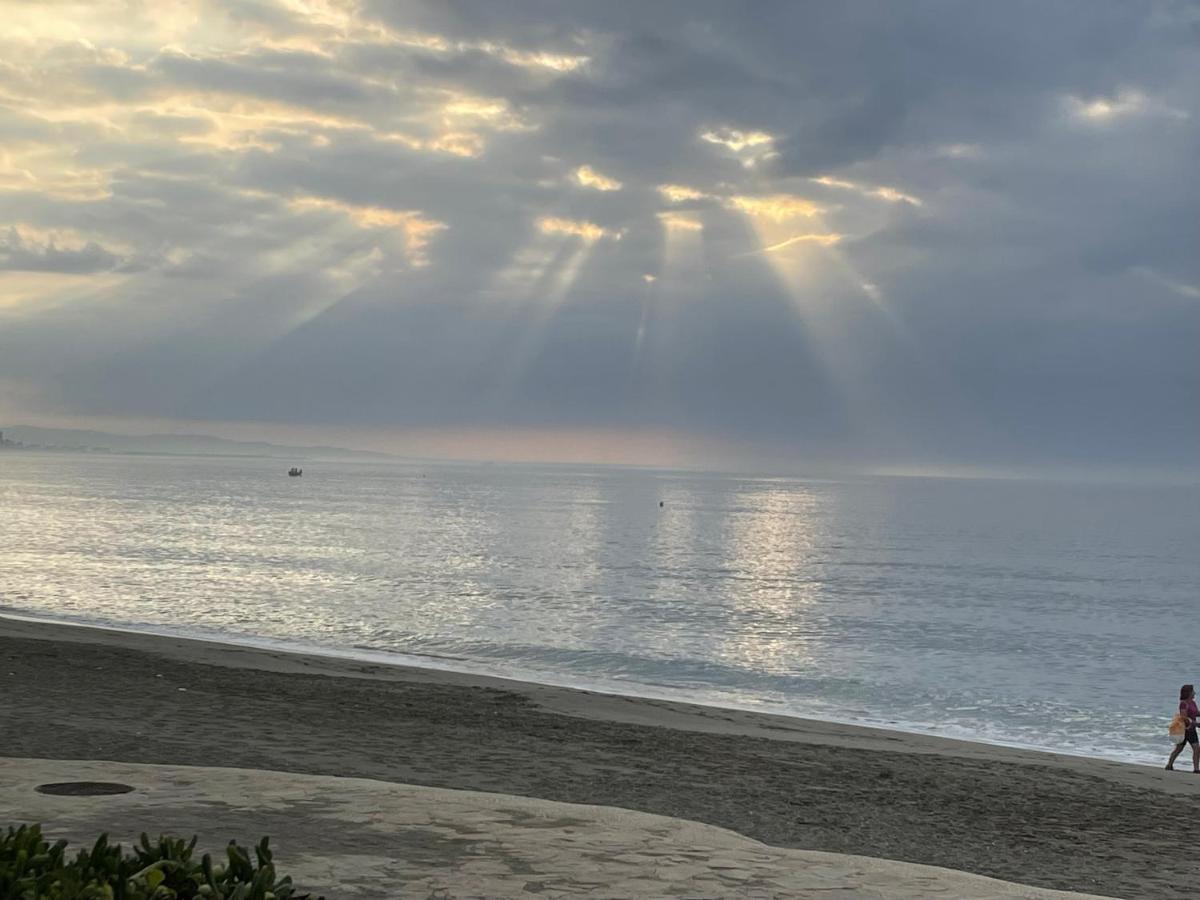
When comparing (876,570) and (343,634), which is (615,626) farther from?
(876,570)

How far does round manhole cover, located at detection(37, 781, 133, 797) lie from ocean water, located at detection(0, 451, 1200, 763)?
63.9ft

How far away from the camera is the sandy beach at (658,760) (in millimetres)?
12180

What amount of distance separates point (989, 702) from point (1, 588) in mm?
39159

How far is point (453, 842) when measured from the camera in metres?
8.79

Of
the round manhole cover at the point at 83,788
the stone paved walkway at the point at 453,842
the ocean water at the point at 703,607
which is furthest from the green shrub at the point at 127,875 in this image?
the ocean water at the point at 703,607

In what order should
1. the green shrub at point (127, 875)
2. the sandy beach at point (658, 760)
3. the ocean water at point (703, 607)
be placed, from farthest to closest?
the ocean water at point (703, 607)
the sandy beach at point (658, 760)
the green shrub at point (127, 875)

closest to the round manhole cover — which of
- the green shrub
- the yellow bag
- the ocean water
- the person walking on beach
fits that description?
the green shrub

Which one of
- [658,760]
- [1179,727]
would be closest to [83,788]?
[658,760]

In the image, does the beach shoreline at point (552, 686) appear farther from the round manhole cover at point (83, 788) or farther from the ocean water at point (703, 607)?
the round manhole cover at point (83, 788)

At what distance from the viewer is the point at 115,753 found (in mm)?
13367

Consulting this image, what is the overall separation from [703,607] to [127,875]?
47.1 metres

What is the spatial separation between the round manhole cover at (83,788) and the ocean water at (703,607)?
1949 centimetres

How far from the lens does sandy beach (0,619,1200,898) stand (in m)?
12.2

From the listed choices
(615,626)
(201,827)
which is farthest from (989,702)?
(201,827)
